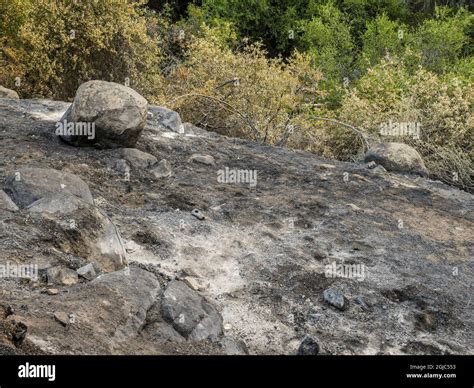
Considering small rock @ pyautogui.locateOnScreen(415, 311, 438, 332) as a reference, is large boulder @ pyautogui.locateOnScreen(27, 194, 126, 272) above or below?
above

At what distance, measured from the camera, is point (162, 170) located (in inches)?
316

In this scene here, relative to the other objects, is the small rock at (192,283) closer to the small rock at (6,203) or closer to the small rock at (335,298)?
the small rock at (335,298)

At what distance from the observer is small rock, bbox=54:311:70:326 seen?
154 inches

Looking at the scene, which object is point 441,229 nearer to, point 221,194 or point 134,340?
point 221,194

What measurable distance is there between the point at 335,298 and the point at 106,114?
4000 millimetres

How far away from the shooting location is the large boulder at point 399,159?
962cm

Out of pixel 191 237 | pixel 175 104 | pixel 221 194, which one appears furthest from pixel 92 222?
pixel 175 104

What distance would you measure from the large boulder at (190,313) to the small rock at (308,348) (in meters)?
0.61

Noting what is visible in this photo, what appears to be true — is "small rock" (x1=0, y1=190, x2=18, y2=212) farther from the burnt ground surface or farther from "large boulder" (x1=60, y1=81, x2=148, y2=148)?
"large boulder" (x1=60, y1=81, x2=148, y2=148)

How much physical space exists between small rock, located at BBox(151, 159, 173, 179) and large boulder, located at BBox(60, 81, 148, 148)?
1.76 ft

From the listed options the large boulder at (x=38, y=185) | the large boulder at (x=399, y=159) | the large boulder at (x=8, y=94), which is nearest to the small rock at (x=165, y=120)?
the large boulder at (x=8, y=94)

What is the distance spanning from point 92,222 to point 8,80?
729 cm

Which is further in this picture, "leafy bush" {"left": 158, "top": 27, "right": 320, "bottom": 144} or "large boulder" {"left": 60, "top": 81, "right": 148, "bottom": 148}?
"leafy bush" {"left": 158, "top": 27, "right": 320, "bottom": 144}

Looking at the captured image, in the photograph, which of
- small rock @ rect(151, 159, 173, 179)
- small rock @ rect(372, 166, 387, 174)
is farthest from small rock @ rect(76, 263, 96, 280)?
small rock @ rect(372, 166, 387, 174)
